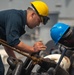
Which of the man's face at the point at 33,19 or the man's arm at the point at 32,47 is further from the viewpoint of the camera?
the man's face at the point at 33,19

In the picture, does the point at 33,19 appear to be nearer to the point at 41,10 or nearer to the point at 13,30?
the point at 41,10

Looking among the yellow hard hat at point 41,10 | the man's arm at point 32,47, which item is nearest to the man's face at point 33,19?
the yellow hard hat at point 41,10

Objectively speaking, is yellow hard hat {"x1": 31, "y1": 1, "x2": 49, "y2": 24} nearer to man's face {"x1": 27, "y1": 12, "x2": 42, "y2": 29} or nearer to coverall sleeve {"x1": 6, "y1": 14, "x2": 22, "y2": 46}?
man's face {"x1": 27, "y1": 12, "x2": 42, "y2": 29}

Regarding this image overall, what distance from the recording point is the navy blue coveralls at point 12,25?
229cm

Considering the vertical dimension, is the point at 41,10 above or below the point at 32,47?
above

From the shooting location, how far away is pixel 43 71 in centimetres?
233

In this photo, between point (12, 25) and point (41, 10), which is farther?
point (41, 10)

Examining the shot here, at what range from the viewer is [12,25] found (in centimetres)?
229

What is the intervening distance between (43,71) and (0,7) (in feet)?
8.78

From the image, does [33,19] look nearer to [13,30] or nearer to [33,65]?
[13,30]

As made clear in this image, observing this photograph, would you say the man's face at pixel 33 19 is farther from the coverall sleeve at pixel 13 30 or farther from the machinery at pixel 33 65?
the machinery at pixel 33 65

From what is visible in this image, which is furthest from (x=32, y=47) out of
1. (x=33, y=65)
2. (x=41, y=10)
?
(x=41, y=10)

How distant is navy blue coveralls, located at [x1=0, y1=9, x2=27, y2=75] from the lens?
229 cm

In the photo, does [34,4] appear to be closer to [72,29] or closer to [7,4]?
[72,29]
